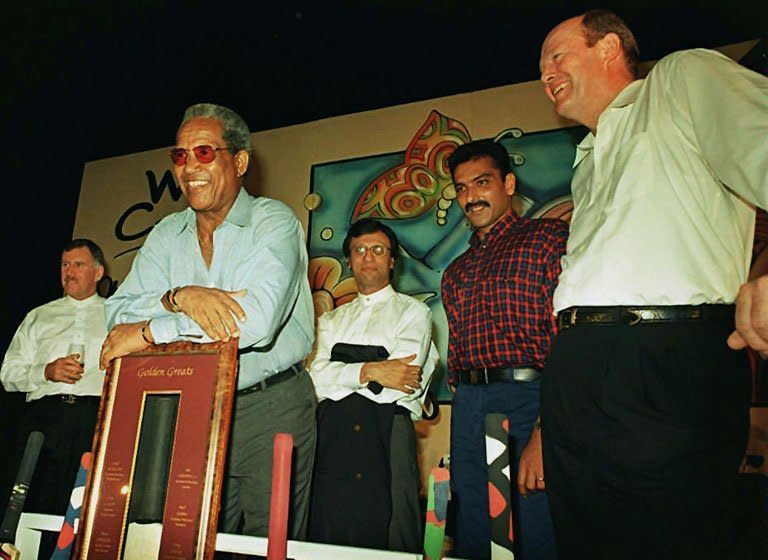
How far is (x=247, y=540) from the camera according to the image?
65.0 inches

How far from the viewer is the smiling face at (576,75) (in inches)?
69.5

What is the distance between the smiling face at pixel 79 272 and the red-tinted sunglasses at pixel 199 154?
242 cm

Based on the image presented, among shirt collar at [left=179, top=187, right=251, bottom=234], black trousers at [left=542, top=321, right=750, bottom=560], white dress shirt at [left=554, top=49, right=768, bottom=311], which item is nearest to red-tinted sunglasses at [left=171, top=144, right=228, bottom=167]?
shirt collar at [left=179, top=187, right=251, bottom=234]

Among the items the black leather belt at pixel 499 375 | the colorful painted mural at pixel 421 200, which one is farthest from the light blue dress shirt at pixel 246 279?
the colorful painted mural at pixel 421 200

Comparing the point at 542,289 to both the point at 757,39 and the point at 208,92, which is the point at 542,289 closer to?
the point at 757,39

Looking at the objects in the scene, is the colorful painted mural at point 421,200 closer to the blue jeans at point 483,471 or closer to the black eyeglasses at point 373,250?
the black eyeglasses at point 373,250

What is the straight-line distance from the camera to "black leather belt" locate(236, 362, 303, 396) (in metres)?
2.04

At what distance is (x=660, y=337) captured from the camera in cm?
139

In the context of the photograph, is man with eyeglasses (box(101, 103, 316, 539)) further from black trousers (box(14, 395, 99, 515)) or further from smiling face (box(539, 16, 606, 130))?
black trousers (box(14, 395, 99, 515))

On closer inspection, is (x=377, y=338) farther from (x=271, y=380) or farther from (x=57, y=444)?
(x=57, y=444)

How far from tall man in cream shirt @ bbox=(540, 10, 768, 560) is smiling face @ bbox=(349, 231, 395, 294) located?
5.88ft

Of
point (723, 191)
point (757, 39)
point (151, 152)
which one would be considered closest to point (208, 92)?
point (151, 152)

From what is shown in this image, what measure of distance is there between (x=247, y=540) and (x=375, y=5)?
10.3 feet

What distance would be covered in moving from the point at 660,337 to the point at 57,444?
3.54 m
